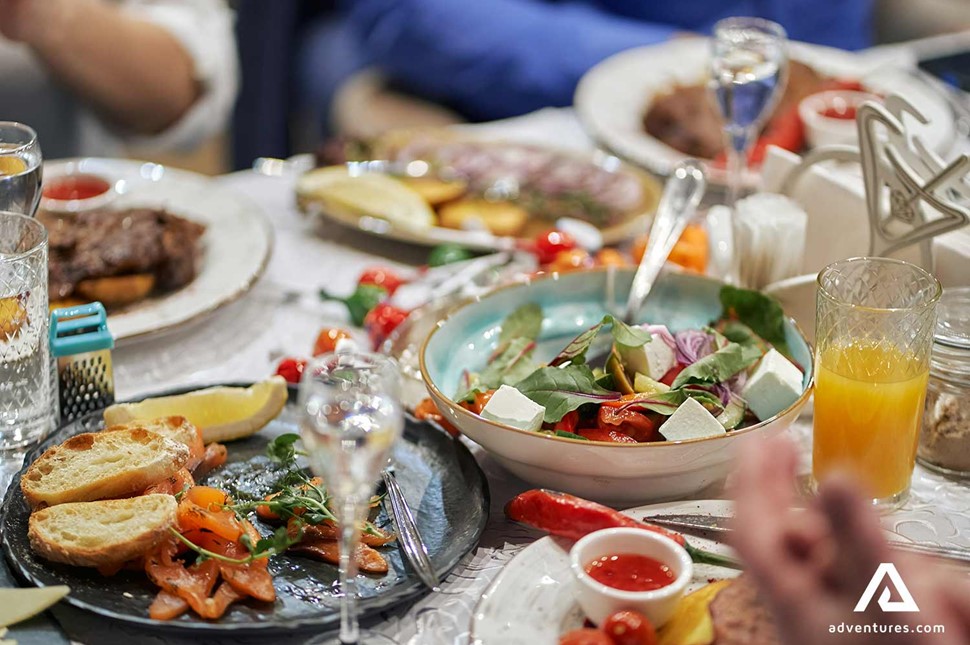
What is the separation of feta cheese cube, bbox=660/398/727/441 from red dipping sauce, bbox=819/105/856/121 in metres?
1.32

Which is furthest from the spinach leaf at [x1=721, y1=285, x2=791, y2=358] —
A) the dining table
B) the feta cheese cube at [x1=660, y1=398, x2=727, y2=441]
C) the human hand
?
the human hand

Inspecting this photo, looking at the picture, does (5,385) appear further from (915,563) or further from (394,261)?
(915,563)

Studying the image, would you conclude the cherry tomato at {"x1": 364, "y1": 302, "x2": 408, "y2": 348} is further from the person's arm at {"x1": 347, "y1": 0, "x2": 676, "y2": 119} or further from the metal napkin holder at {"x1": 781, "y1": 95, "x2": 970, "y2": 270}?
the person's arm at {"x1": 347, "y1": 0, "x2": 676, "y2": 119}

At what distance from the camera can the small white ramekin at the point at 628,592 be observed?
100cm

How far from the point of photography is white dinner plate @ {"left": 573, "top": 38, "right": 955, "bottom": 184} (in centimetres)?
229

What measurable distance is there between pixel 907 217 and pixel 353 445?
34.3 inches

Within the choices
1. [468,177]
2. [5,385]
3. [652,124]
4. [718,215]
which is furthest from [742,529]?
[652,124]

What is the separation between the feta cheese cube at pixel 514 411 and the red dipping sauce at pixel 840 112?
1372 millimetres

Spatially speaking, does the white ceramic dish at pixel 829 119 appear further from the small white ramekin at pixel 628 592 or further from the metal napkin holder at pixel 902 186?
the small white ramekin at pixel 628 592

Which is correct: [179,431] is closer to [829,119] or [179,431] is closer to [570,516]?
[570,516]

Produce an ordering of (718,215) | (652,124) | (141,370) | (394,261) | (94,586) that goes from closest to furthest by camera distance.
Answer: (94,586), (141,370), (718,215), (394,261), (652,124)

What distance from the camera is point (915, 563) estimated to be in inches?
31.7

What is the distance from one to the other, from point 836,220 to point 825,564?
889 mm

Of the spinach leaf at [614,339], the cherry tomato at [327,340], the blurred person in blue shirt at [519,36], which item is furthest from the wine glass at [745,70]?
the blurred person in blue shirt at [519,36]
